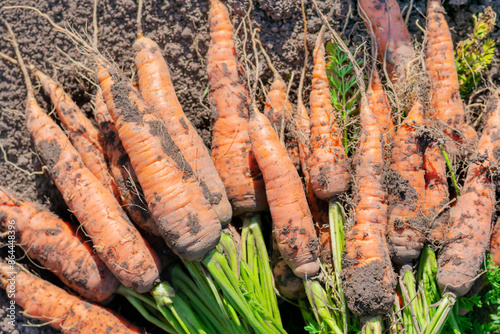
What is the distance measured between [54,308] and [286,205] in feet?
5.07

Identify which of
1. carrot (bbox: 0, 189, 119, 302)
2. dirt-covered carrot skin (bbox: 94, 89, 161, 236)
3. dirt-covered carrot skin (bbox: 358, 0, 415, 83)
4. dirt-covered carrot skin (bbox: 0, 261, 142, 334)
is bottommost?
dirt-covered carrot skin (bbox: 0, 261, 142, 334)

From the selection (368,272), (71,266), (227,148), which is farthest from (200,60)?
(368,272)

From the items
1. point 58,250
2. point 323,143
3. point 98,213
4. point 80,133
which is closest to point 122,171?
point 98,213

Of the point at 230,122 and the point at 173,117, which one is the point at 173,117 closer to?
the point at 173,117

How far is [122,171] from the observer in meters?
2.41

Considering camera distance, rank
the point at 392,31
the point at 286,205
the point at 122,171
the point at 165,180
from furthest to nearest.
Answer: the point at 392,31
the point at 122,171
the point at 286,205
the point at 165,180

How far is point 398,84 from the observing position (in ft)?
8.07

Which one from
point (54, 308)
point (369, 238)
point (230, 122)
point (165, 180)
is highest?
point (230, 122)

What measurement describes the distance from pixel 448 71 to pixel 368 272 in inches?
54.9

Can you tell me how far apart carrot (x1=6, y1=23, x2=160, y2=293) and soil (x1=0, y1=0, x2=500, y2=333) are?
290 mm

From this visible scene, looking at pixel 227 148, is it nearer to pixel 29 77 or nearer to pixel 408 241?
pixel 408 241

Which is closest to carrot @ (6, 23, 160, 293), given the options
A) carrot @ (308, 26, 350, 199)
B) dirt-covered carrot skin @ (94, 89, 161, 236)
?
dirt-covered carrot skin @ (94, 89, 161, 236)

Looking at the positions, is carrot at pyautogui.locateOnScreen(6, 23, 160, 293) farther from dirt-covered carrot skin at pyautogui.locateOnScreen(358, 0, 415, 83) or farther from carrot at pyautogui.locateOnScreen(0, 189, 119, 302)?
dirt-covered carrot skin at pyautogui.locateOnScreen(358, 0, 415, 83)

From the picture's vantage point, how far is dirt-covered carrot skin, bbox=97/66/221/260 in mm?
2168
